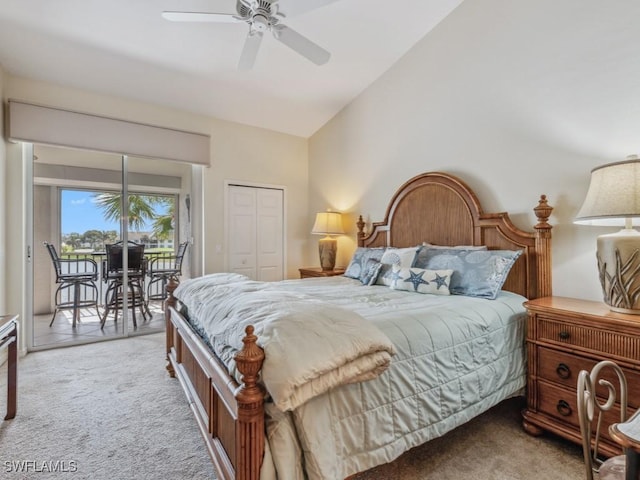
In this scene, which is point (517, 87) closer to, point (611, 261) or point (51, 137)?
point (611, 261)

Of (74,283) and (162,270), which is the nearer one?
(74,283)

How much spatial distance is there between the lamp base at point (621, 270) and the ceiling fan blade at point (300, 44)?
2348 mm

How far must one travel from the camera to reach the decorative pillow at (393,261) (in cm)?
292

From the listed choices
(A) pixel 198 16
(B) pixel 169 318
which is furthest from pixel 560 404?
(A) pixel 198 16

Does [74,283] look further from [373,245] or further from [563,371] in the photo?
[563,371]

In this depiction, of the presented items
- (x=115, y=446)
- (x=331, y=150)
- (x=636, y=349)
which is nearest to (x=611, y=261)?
(x=636, y=349)

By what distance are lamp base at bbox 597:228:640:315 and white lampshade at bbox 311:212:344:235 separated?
2876 millimetres

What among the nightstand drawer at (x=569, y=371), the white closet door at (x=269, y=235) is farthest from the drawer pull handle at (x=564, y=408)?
the white closet door at (x=269, y=235)

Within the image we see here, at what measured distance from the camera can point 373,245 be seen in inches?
157

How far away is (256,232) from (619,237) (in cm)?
406

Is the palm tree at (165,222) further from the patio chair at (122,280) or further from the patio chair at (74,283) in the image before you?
the patio chair at (74,283)

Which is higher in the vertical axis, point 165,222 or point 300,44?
point 300,44

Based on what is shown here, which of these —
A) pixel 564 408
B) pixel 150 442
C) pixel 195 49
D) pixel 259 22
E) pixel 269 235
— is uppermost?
pixel 195 49

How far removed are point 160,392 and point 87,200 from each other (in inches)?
103
